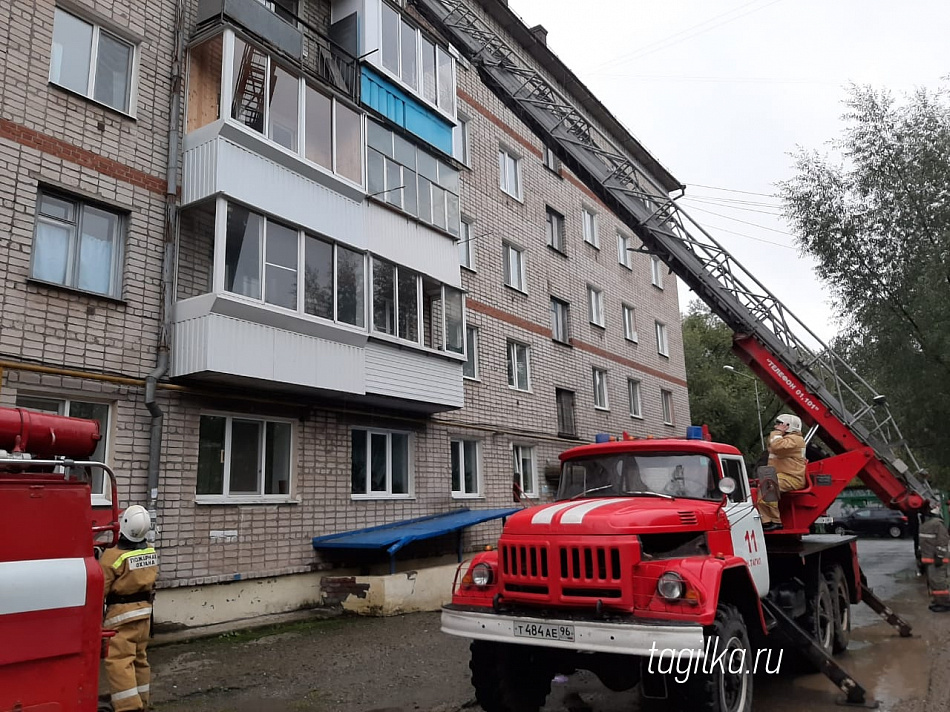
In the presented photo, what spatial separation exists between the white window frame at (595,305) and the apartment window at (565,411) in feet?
10.2

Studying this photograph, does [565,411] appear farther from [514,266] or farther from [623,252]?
[623,252]

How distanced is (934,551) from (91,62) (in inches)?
583

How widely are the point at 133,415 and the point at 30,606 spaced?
6202 millimetres

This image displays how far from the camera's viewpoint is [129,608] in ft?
17.3

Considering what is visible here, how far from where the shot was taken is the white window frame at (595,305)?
71.5 ft

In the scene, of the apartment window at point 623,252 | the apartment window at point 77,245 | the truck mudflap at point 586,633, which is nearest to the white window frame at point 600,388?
the apartment window at point 623,252

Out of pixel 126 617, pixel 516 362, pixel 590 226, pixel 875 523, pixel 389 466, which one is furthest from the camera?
pixel 875 523

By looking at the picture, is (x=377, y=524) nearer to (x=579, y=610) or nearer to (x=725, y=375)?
(x=579, y=610)

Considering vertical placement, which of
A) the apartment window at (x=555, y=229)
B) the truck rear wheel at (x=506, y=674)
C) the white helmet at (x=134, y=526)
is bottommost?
the truck rear wheel at (x=506, y=674)

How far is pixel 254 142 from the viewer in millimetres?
10281

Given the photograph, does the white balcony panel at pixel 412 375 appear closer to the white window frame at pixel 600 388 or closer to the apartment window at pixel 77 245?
the apartment window at pixel 77 245

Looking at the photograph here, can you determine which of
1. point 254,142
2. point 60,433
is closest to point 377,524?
point 254,142

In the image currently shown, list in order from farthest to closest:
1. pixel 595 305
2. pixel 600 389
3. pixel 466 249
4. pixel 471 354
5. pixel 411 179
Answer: pixel 595 305 < pixel 600 389 < pixel 466 249 < pixel 471 354 < pixel 411 179

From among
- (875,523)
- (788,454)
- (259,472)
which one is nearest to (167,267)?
(259,472)
